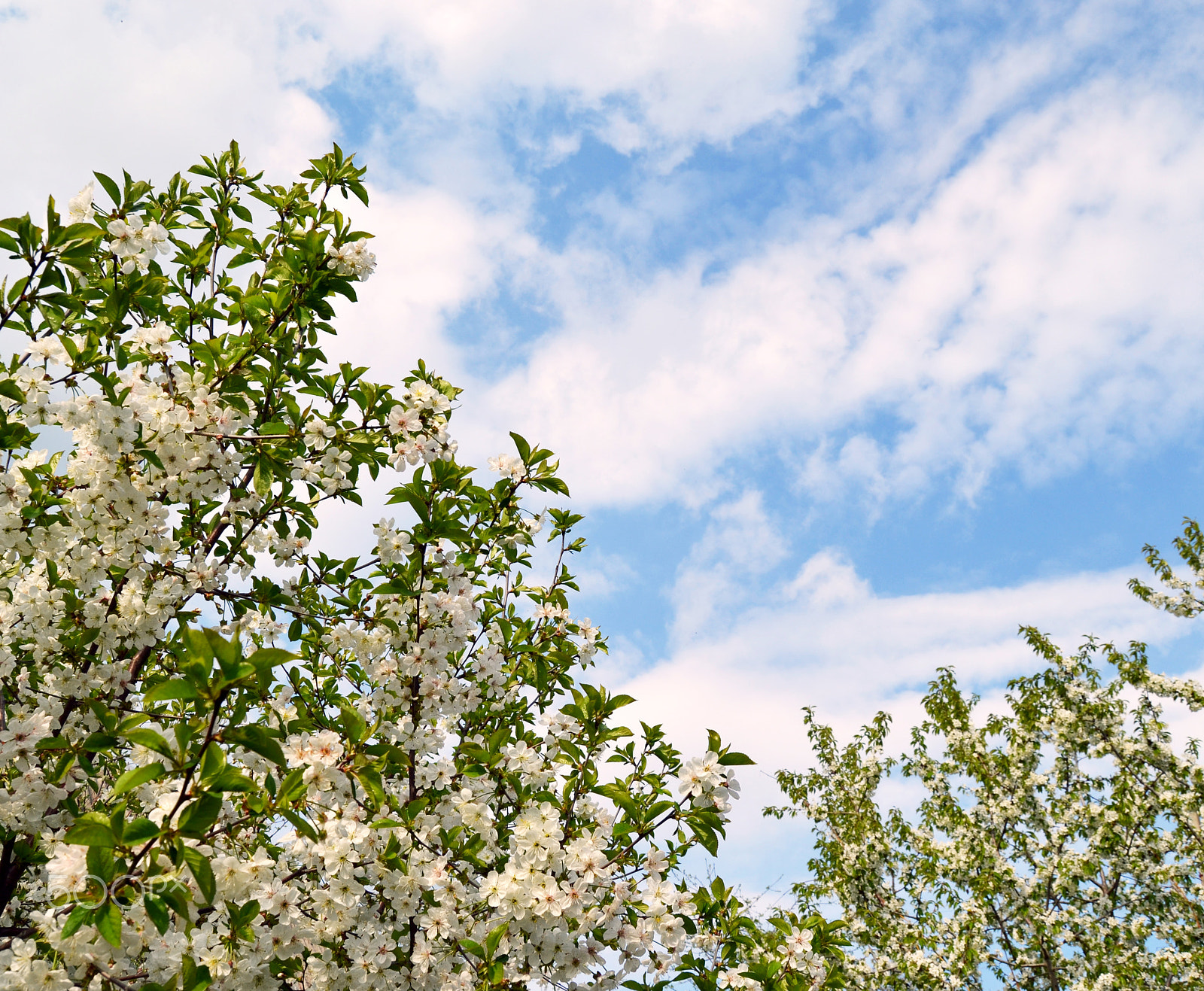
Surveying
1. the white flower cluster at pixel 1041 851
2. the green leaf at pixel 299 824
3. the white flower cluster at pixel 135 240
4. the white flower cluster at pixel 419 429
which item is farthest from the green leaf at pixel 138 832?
the white flower cluster at pixel 1041 851

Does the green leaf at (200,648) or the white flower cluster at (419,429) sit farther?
the white flower cluster at (419,429)

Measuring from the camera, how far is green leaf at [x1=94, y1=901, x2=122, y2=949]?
242 centimetres

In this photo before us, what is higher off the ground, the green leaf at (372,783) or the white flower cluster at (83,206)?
the white flower cluster at (83,206)

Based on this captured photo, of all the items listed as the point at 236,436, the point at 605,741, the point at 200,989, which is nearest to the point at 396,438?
the point at 236,436

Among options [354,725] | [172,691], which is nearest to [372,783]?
[354,725]

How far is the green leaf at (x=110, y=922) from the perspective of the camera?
2.42 metres

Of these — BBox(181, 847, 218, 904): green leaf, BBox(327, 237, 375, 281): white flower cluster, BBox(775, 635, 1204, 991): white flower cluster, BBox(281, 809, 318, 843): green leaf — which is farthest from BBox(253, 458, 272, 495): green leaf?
BBox(775, 635, 1204, 991): white flower cluster

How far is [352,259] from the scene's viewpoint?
480cm

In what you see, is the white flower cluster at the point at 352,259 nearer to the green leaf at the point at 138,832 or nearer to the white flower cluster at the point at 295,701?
the white flower cluster at the point at 295,701

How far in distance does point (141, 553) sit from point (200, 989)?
96.3 inches

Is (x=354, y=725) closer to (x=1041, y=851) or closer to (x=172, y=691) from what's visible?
(x=172, y=691)

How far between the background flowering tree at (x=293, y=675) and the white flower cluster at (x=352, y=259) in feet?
0.06

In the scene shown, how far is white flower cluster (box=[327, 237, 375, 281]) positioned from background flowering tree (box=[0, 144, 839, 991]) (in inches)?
0.7

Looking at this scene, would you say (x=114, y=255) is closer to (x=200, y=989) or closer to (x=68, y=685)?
(x=68, y=685)
